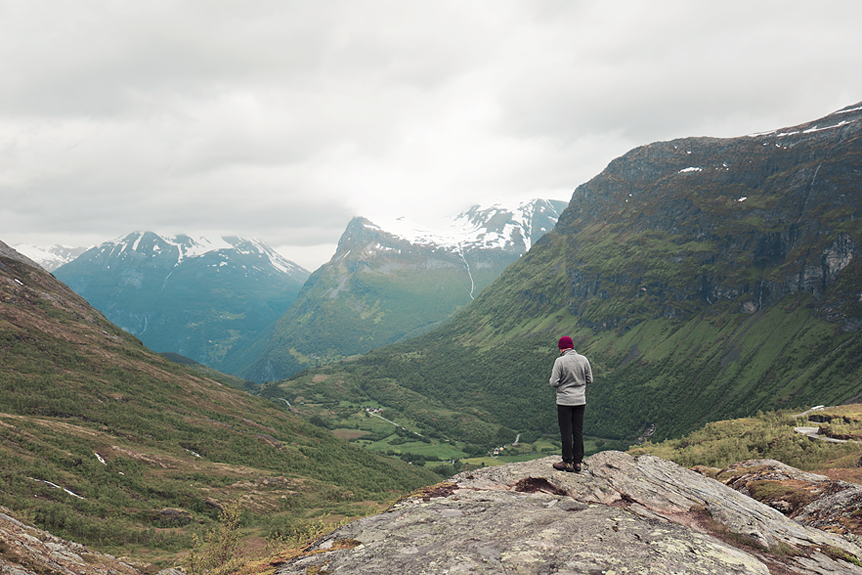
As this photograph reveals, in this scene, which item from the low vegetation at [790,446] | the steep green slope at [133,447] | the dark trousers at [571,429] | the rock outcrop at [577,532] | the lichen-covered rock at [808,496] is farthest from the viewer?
the steep green slope at [133,447]

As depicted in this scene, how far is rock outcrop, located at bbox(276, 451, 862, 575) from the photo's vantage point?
1087cm

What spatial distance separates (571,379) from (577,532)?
6006mm

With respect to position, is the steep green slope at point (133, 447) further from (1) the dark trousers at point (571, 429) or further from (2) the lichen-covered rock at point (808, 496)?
(2) the lichen-covered rock at point (808, 496)

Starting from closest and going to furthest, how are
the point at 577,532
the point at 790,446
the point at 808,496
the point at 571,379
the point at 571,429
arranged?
the point at 577,532, the point at 571,379, the point at 571,429, the point at 808,496, the point at 790,446

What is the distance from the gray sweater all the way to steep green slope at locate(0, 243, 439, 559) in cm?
2268

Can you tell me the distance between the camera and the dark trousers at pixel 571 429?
1723cm

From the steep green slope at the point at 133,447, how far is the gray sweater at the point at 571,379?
74.4ft

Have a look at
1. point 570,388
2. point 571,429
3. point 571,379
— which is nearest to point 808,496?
point 571,429

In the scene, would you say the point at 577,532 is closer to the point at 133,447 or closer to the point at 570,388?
the point at 570,388

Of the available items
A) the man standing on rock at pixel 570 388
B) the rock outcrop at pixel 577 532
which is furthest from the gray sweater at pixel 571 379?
the rock outcrop at pixel 577 532

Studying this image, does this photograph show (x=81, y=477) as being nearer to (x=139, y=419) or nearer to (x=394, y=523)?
(x=139, y=419)

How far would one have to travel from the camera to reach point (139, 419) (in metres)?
97.5

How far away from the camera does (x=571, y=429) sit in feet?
57.6

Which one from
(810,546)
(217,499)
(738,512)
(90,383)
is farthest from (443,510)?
(90,383)
